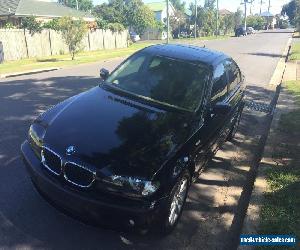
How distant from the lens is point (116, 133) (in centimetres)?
443

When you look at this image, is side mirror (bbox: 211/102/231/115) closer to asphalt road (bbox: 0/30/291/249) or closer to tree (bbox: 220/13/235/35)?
asphalt road (bbox: 0/30/291/249)

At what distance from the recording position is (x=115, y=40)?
123 feet

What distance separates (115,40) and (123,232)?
1376 inches

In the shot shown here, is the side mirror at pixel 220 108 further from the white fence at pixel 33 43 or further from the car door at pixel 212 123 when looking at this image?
the white fence at pixel 33 43

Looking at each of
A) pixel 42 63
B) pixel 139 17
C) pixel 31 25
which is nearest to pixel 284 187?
pixel 42 63

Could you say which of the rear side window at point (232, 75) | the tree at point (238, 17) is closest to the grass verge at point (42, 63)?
the rear side window at point (232, 75)

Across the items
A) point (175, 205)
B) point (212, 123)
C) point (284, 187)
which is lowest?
point (284, 187)

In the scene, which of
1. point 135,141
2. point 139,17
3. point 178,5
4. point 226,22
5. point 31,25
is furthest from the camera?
point 178,5

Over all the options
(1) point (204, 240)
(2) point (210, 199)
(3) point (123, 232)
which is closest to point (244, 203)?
(2) point (210, 199)

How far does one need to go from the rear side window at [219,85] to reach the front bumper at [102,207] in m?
2.24

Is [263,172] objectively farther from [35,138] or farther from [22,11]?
[22,11]

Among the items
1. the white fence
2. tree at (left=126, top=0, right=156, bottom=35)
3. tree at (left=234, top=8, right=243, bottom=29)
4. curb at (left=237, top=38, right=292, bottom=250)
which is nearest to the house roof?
the white fence

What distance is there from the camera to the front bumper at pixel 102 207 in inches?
150

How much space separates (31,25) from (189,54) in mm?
24502
